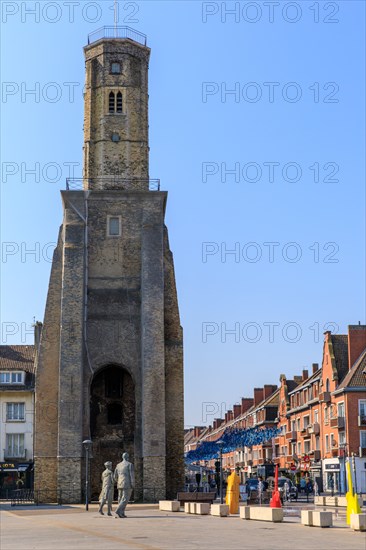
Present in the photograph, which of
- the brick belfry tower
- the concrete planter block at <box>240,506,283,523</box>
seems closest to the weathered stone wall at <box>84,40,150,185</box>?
the brick belfry tower

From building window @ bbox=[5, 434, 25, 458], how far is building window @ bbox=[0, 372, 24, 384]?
412 cm

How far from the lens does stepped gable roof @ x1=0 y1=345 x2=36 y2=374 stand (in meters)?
64.5

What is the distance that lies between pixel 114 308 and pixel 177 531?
26.4 meters

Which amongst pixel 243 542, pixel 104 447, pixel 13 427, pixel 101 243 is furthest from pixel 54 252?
pixel 243 542

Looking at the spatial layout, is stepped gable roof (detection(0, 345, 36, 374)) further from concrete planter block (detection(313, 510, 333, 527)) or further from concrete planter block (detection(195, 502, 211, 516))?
concrete planter block (detection(313, 510, 333, 527))

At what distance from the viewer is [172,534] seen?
20.0 meters

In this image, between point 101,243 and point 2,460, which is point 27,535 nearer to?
point 101,243

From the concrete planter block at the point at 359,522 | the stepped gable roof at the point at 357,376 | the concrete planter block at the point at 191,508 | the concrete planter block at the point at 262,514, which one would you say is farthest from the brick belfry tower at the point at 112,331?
the concrete planter block at the point at 359,522

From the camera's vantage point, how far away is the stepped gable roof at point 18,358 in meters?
64.5

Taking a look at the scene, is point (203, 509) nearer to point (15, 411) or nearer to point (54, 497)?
point (54, 497)

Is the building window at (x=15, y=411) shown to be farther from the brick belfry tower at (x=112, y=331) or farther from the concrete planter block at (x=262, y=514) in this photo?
the concrete planter block at (x=262, y=514)

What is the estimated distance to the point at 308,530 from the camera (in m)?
21.1

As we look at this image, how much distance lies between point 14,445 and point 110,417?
56.6 feet

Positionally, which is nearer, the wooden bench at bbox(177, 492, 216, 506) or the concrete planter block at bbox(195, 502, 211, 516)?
the concrete planter block at bbox(195, 502, 211, 516)
